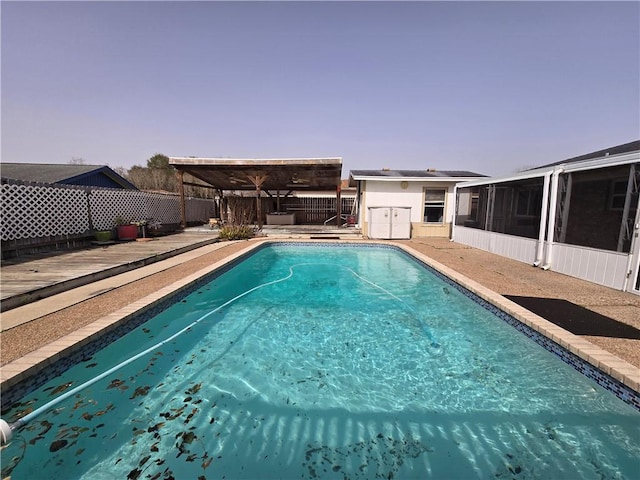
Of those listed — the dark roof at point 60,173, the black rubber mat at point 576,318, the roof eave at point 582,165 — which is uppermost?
the dark roof at point 60,173

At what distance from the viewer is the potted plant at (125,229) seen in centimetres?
970

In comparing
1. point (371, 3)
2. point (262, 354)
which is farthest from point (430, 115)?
point (262, 354)

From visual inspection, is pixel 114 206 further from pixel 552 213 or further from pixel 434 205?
pixel 552 213

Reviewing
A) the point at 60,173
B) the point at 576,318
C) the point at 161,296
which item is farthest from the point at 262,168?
the point at 576,318

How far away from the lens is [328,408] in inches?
108

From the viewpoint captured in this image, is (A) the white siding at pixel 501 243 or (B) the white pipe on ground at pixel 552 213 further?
(A) the white siding at pixel 501 243

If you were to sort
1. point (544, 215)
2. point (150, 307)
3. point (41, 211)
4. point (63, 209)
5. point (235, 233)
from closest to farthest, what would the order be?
point (150, 307) < point (544, 215) < point (41, 211) < point (63, 209) < point (235, 233)

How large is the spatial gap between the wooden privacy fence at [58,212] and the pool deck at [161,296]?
902mm

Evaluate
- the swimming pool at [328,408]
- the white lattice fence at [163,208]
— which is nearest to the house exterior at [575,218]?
the swimming pool at [328,408]

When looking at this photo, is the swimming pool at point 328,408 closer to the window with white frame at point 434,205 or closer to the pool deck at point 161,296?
the pool deck at point 161,296

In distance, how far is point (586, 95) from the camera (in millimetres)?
11641

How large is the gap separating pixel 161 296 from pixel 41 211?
18.8 ft

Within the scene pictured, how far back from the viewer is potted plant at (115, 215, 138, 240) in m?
9.70

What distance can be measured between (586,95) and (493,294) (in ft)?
43.7
